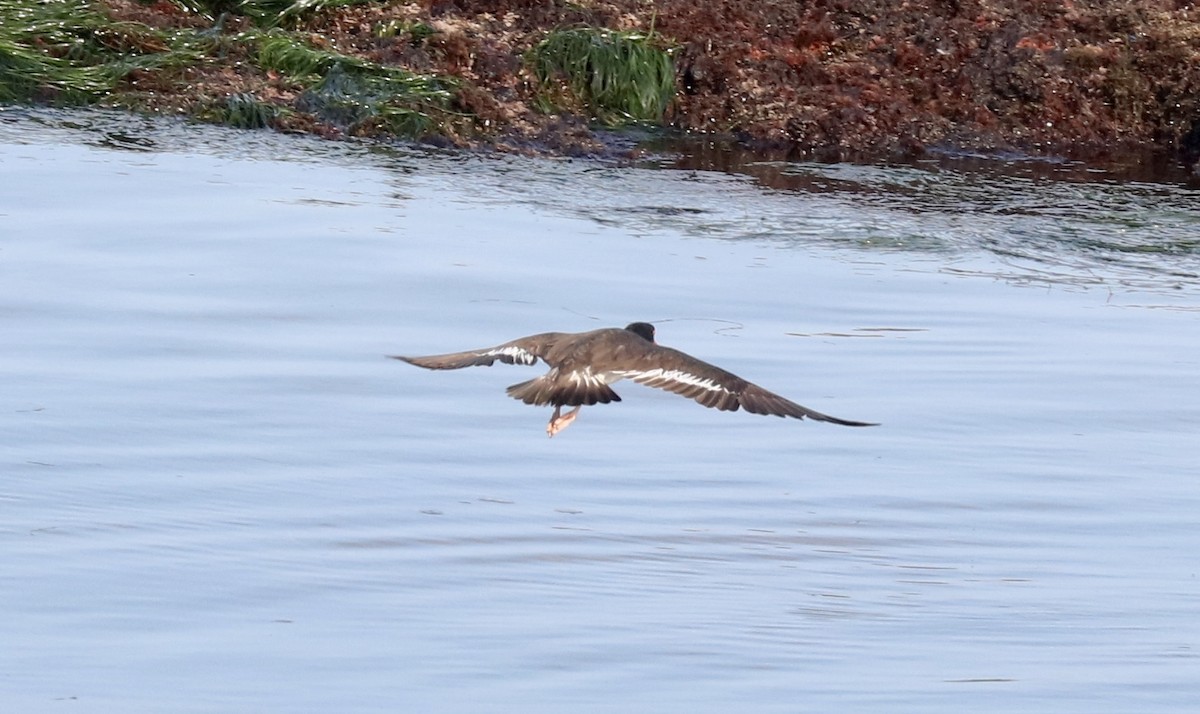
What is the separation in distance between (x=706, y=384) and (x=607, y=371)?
1.47ft

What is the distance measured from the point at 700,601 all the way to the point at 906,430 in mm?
1775

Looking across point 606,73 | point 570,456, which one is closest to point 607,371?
point 570,456

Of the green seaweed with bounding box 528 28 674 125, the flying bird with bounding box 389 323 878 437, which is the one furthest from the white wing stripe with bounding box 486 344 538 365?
the green seaweed with bounding box 528 28 674 125

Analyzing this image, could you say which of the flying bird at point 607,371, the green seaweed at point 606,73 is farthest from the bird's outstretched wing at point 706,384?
the green seaweed at point 606,73

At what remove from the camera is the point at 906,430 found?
295 inches

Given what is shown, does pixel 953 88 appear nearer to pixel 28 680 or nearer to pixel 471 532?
pixel 471 532

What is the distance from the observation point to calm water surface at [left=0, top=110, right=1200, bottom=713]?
557 cm

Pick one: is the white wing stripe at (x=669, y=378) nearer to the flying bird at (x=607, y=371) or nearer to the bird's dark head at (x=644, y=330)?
the flying bird at (x=607, y=371)

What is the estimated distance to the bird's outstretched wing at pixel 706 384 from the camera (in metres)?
5.98

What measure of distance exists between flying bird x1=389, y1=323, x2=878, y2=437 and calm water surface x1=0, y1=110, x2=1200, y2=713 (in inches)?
19.1

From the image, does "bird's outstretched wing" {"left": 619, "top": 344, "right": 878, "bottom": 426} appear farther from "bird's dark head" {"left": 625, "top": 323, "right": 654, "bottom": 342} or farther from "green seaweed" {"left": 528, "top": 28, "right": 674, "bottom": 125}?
"green seaweed" {"left": 528, "top": 28, "right": 674, "bottom": 125}

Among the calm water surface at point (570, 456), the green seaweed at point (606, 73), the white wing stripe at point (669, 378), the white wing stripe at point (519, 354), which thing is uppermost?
the green seaweed at point (606, 73)

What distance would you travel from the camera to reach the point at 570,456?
7.19m

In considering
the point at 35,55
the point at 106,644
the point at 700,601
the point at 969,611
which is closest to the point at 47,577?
the point at 106,644
